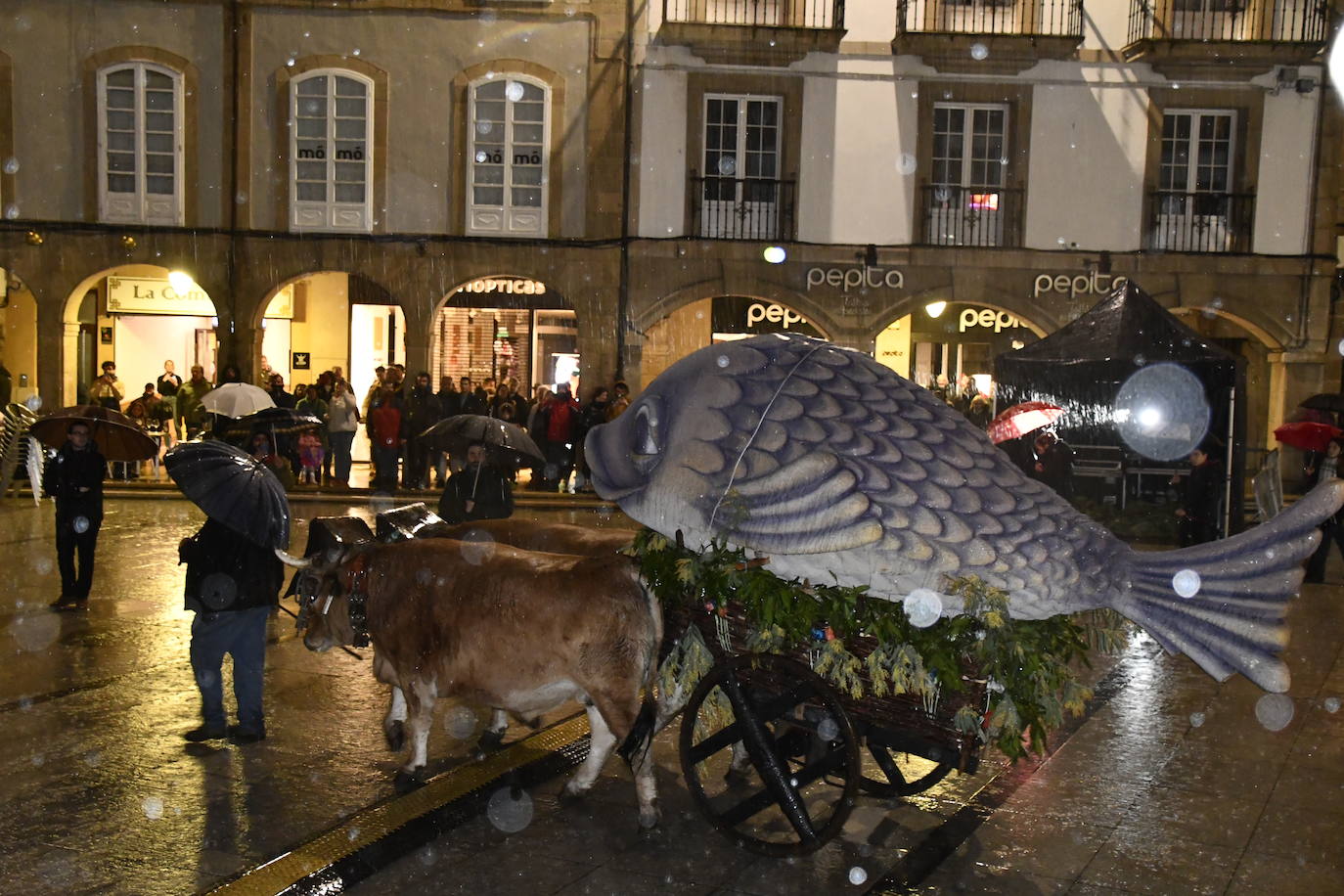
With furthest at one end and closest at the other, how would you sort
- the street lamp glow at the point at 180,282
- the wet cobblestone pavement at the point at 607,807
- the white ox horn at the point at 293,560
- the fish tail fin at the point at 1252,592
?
1. the street lamp glow at the point at 180,282
2. the white ox horn at the point at 293,560
3. the wet cobblestone pavement at the point at 607,807
4. the fish tail fin at the point at 1252,592

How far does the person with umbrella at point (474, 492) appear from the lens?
973 centimetres

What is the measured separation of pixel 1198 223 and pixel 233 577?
65.1 ft

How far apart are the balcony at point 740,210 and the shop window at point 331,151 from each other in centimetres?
580

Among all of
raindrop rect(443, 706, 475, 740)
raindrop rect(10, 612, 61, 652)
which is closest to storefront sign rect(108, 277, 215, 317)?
raindrop rect(10, 612, 61, 652)

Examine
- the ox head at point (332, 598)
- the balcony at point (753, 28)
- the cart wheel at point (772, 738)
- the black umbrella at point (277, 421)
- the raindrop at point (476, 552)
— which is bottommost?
the cart wheel at point (772, 738)

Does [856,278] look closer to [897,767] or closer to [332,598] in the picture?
[897,767]

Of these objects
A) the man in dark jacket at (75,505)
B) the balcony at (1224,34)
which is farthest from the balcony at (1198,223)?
the man in dark jacket at (75,505)

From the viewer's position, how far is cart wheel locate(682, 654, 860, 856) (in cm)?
533

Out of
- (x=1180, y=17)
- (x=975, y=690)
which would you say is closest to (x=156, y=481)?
(x=975, y=690)

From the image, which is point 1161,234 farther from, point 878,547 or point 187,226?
point 878,547

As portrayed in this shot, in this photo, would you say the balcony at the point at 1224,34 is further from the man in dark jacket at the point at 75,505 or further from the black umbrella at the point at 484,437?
the man in dark jacket at the point at 75,505

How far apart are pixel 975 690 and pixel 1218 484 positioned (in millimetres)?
11017

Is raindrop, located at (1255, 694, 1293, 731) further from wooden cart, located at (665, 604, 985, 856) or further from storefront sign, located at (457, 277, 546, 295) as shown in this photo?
storefront sign, located at (457, 277, 546, 295)

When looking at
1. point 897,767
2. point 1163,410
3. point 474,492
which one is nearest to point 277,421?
point 474,492
